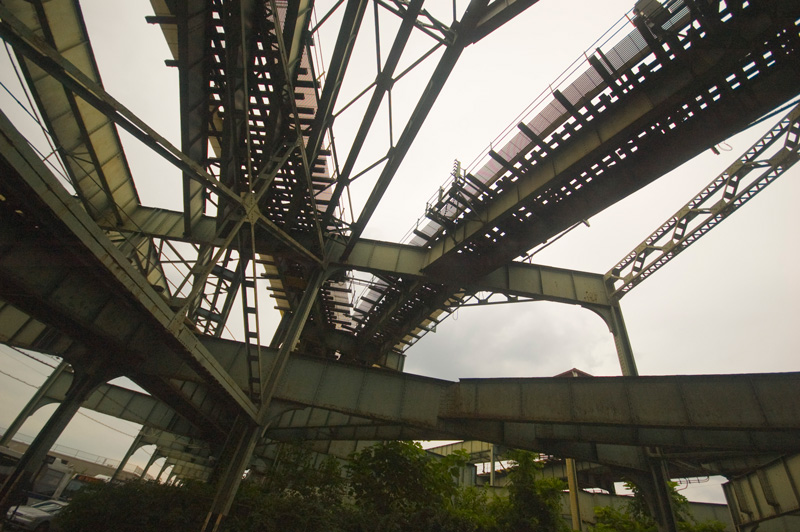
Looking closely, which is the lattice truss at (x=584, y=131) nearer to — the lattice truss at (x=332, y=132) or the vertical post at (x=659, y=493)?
the lattice truss at (x=332, y=132)

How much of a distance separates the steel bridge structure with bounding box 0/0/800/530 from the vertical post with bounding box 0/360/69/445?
9245 millimetres

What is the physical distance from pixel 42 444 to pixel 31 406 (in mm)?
12451

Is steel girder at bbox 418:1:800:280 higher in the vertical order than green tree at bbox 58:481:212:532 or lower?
higher

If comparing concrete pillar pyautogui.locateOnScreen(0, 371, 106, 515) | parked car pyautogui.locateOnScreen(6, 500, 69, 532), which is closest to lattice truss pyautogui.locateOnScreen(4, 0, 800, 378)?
concrete pillar pyautogui.locateOnScreen(0, 371, 106, 515)

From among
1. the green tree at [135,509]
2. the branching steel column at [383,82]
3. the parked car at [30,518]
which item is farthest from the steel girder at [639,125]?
the parked car at [30,518]

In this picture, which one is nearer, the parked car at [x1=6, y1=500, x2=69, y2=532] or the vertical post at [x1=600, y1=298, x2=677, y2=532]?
the vertical post at [x1=600, y1=298, x2=677, y2=532]

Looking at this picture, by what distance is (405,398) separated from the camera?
9766 millimetres

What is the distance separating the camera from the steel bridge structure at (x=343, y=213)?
236 inches

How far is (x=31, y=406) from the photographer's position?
16406mm

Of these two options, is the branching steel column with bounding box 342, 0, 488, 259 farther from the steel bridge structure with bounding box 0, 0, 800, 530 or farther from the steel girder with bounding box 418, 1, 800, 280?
the steel girder with bounding box 418, 1, 800, 280

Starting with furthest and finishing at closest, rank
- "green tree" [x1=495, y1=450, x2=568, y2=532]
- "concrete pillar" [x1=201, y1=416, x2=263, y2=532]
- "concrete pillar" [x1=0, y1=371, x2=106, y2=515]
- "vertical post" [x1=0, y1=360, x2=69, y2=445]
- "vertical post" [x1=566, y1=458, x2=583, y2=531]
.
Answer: "vertical post" [x1=0, y1=360, x2=69, y2=445], "vertical post" [x1=566, y1=458, x2=583, y2=531], "green tree" [x1=495, y1=450, x2=568, y2=532], "concrete pillar" [x1=201, y1=416, x2=263, y2=532], "concrete pillar" [x1=0, y1=371, x2=106, y2=515]

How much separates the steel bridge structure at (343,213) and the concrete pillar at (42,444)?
0.06 m

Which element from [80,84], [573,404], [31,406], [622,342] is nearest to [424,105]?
[80,84]

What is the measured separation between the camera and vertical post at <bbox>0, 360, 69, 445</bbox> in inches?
635
